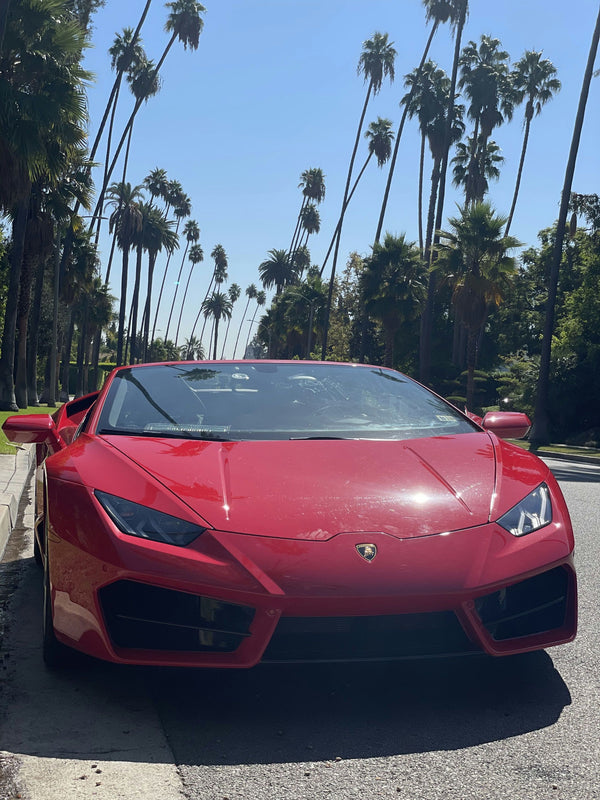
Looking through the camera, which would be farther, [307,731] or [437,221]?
[437,221]

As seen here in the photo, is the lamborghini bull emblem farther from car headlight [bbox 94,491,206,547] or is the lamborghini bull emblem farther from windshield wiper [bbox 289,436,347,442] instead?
windshield wiper [bbox 289,436,347,442]

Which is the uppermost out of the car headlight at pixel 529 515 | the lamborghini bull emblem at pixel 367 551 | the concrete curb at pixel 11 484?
the car headlight at pixel 529 515

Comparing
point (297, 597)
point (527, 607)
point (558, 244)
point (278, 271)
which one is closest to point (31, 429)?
point (297, 597)

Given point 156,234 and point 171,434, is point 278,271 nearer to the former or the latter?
point 156,234

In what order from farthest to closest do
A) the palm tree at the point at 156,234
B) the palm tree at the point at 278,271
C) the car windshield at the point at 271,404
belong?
the palm tree at the point at 278,271 < the palm tree at the point at 156,234 < the car windshield at the point at 271,404

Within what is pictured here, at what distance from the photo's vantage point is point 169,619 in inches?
115

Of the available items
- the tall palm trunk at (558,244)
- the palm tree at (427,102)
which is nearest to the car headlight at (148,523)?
the tall palm trunk at (558,244)

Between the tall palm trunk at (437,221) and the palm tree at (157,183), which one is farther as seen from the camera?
the palm tree at (157,183)

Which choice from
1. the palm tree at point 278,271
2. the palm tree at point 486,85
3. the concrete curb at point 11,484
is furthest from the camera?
the palm tree at point 278,271

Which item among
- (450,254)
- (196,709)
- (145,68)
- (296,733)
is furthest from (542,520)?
(145,68)

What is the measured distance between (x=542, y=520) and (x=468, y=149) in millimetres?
63039

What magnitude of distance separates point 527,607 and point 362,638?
2.02 feet

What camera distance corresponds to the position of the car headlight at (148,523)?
116 inches

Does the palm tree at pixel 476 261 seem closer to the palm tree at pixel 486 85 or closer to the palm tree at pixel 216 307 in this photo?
the palm tree at pixel 486 85
